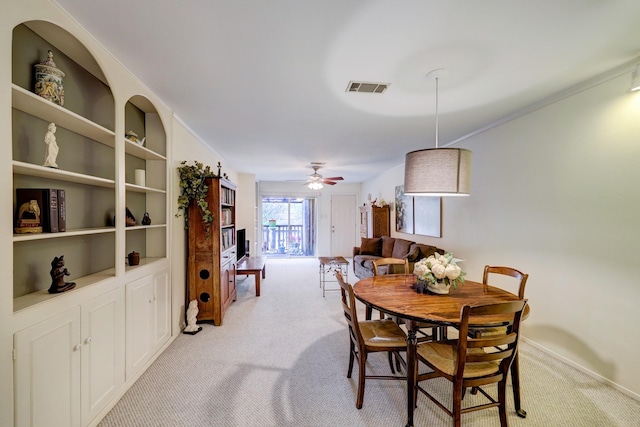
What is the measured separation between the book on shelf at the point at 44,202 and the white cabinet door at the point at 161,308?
3.74ft

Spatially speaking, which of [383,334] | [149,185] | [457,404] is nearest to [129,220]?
[149,185]

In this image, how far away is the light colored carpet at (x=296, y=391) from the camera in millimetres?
1720

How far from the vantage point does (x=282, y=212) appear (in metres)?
8.62

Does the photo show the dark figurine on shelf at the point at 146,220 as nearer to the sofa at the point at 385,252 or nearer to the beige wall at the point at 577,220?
the sofa at the point at 385,252

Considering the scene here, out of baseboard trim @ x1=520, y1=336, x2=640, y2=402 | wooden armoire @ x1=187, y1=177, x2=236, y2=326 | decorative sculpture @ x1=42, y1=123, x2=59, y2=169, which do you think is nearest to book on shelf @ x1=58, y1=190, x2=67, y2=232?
decorative sculpture @ x1=42, y1=123, x2=59, y2=169

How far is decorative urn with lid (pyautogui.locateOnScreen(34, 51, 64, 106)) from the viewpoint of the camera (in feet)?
4.56

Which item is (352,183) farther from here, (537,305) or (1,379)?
(1,379)

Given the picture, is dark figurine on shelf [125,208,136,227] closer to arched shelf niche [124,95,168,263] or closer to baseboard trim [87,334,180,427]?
arched shelf niche [124,95,168,263]

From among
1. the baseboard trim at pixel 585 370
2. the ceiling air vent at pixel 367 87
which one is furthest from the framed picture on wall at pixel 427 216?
the ceiling air vent at pixel 367 87

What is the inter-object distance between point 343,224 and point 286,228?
6.36 feet

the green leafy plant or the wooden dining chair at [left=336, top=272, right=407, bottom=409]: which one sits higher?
the green leafy plant

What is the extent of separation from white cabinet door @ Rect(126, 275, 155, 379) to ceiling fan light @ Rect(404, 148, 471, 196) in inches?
93.7

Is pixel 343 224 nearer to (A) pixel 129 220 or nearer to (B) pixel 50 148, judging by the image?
(A) pixel 129 220

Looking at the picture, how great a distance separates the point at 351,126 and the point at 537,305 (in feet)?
9.01
